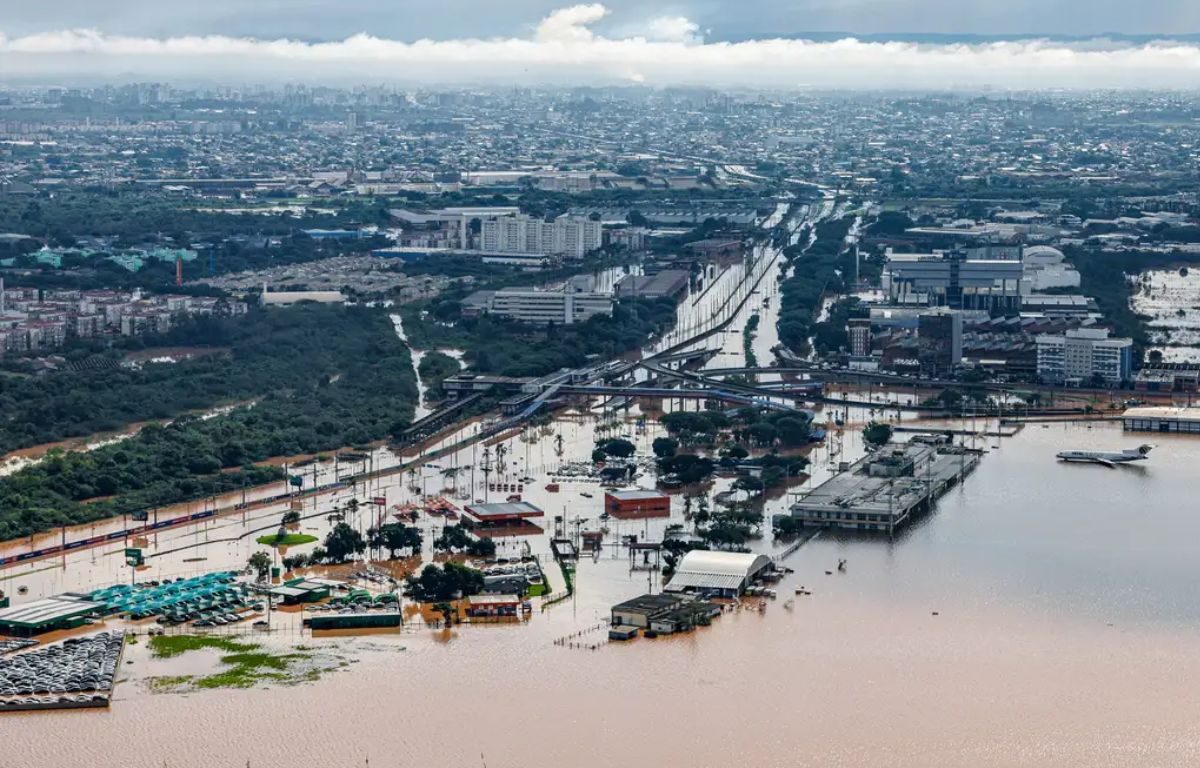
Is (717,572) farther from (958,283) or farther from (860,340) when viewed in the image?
(958,283)

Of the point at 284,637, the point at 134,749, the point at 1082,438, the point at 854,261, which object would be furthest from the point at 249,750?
the point at 854,261

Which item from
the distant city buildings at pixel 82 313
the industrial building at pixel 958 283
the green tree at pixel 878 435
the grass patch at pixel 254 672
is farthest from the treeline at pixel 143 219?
the grass patch at pixel 254 672

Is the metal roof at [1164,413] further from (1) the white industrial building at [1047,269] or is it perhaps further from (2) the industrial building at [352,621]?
(2) the industrial building at [352,621]

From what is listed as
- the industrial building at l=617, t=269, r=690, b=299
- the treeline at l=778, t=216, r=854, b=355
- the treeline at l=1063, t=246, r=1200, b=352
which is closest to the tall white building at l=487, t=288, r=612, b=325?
the industrial building at l=617, t=269, r=690, b=299

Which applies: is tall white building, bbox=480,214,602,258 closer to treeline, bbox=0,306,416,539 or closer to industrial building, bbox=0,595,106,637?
treeline, bbox=0,306,416,539

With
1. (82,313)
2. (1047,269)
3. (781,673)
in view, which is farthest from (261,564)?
(1047,269)

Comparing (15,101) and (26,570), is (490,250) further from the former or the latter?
(15,101)
